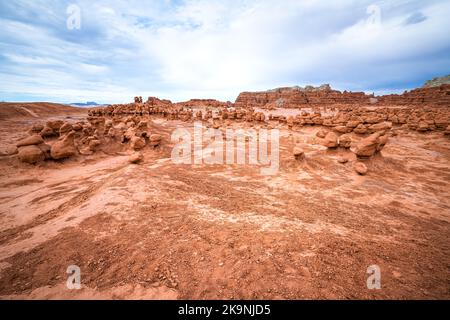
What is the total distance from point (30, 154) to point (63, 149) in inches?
43.7

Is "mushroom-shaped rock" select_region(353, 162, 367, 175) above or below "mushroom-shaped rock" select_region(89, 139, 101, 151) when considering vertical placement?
below

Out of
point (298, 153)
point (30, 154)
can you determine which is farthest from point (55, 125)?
point (298, 153)

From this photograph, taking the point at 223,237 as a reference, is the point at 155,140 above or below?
above

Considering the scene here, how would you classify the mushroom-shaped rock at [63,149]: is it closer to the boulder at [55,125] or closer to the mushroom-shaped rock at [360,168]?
the boulder at [55,125]

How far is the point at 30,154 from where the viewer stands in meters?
8.67

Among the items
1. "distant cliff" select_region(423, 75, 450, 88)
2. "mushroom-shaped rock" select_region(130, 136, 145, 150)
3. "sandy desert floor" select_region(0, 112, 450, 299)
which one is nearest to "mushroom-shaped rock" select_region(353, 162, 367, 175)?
"sandy desert floor" select_region(0, 112, 450, 299)

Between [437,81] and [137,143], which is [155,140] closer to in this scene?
[137,143]

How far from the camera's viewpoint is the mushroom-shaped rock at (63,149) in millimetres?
9320

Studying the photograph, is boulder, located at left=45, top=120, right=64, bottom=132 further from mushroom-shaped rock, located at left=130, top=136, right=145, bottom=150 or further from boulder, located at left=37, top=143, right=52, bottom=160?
mushroom-shaped rock, located at left=130, top=136, right=145, bottom=150

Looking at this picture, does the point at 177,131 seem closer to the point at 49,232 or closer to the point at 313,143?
the point at 313,143

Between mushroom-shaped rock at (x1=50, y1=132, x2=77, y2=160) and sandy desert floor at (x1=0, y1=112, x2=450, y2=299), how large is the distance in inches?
73.5

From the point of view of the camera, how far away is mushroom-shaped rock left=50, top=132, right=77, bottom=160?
932 centimetres

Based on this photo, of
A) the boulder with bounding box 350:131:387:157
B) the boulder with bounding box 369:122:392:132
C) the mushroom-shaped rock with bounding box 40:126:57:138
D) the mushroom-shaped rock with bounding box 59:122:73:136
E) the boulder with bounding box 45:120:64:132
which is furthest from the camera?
the boulder with bounding box 45:120:64:132
